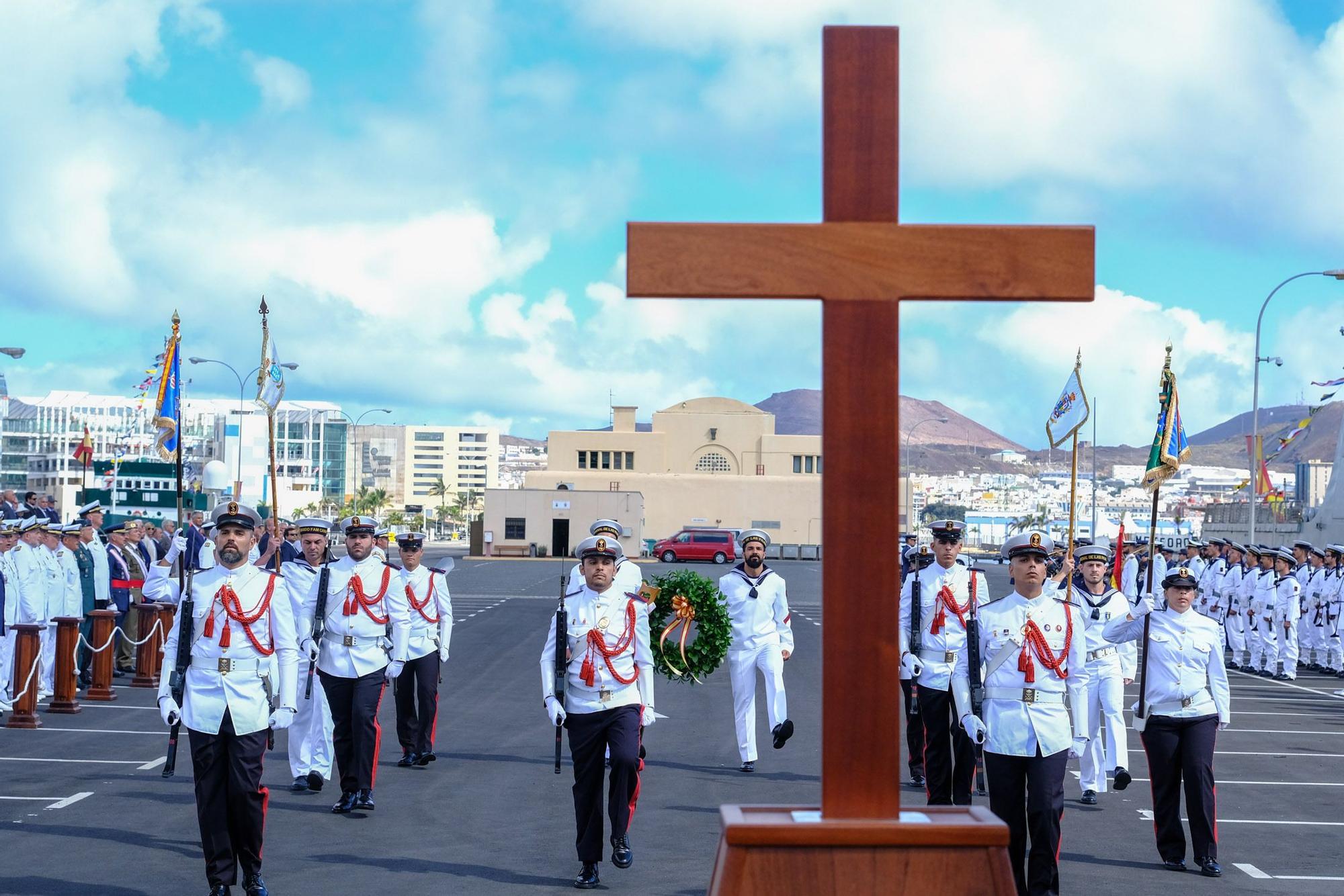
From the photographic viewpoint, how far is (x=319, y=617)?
11414 mm

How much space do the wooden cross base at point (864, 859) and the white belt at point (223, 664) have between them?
15.2ft

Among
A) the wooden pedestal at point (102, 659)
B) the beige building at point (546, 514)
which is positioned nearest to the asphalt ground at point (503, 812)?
the wooden pedestal at point (102, 659)

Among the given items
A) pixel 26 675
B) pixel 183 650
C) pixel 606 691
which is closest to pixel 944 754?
pixel 606 691

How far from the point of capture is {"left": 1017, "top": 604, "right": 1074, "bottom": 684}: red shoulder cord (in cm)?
813

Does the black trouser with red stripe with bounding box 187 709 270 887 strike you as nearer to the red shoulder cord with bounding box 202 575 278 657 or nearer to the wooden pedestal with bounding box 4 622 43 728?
the red shoulder cord with bounding box 202 575 278 657

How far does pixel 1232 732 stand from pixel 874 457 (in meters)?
13.9

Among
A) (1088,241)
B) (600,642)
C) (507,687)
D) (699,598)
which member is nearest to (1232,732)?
(699,598)

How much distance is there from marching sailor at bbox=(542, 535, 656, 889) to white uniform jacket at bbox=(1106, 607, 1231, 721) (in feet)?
11.4

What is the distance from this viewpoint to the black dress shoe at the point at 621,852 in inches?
361

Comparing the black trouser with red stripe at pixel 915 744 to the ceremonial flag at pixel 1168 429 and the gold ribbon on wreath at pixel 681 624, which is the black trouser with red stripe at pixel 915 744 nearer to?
the gold ribbon on wreath at pixel 681 624

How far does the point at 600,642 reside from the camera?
9227 mm

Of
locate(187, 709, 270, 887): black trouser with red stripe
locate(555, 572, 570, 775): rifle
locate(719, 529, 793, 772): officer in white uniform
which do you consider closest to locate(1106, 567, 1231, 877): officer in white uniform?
locate(555, 572, 570, 775): rifle

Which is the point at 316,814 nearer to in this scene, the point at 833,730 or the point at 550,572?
the point at 833,730

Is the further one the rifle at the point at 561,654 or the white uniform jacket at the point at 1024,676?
the rifle at the point at 561,654
